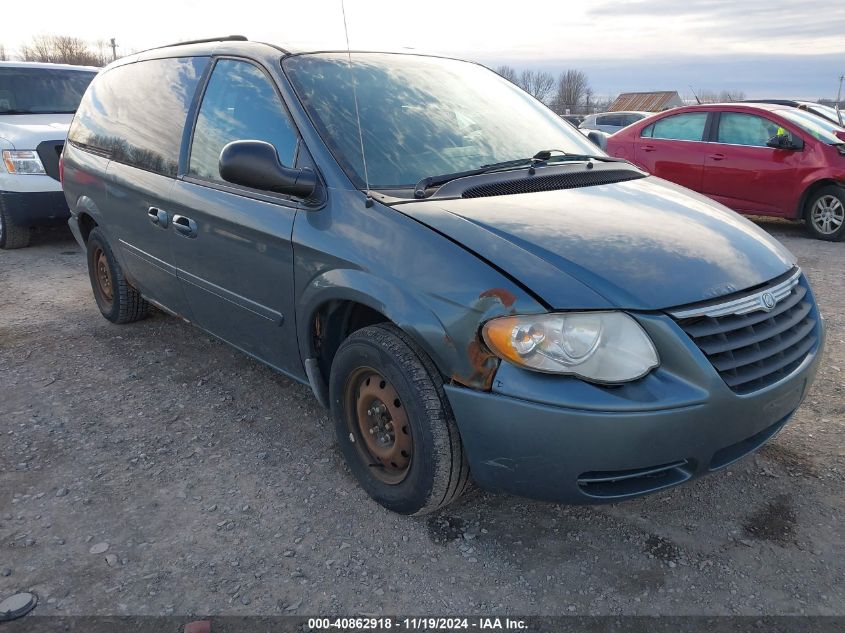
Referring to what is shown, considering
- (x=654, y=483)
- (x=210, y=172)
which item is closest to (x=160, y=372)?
(x=210, y=172)

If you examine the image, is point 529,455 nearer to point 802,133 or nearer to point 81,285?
point 81,285

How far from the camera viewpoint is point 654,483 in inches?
83.7

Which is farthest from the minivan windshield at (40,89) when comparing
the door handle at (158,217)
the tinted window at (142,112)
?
the door handle at (158,217)

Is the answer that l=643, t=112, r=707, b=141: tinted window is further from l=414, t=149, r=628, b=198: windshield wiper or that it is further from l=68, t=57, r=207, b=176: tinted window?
l=68, t=57, r=207, b=176: tinted window

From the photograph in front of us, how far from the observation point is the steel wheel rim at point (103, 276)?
4648mm

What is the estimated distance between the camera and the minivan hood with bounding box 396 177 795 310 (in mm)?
2084

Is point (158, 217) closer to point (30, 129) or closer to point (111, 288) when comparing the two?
point (111, 288)

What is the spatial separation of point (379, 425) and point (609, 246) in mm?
1054

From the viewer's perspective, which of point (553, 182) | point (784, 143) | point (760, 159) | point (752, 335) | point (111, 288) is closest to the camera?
point (752, 335)

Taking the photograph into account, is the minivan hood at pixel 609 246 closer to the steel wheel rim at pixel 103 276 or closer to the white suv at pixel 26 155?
the steel wheel rim at pixel 103 276

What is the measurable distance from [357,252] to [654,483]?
49.4 inches

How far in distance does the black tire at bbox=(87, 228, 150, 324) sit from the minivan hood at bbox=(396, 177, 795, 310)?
2.82m

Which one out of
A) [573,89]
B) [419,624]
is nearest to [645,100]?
[573,89]

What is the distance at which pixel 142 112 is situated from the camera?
3820mm
